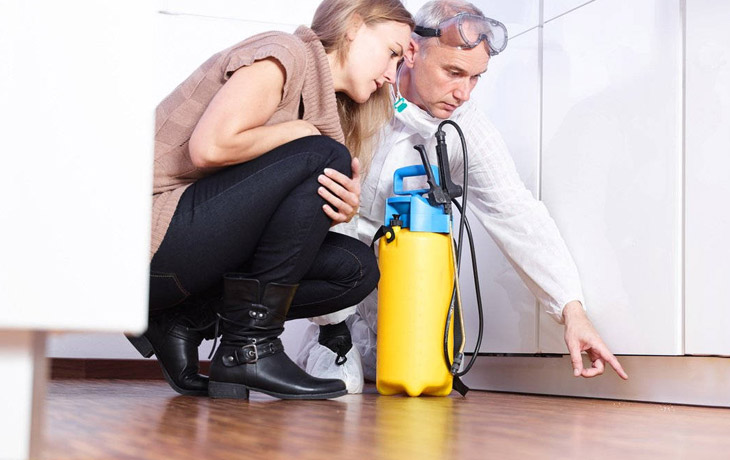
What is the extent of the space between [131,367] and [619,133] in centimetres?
177

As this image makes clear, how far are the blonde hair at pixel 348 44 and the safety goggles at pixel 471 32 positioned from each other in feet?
0.74

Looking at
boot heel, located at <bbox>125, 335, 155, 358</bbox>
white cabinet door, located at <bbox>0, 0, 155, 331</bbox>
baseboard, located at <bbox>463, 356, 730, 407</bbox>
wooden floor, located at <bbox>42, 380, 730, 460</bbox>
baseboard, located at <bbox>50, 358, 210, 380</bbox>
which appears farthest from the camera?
baseboard, located at <bbox>50, 358, 210, 380</bbox>

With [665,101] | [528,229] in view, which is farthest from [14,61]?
[528,229]

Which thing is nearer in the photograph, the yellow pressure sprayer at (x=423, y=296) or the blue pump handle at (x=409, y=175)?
the yellow pressure sprayer at (x=423, y=296)

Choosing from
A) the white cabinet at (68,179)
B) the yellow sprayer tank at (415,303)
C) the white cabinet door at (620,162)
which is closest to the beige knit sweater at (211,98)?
the yellow sprayer tank at (415,303)

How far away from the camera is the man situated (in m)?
1.93

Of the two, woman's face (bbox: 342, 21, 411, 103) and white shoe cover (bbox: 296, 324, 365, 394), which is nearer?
woman's face (bbox: 342, 21, 411, 103)

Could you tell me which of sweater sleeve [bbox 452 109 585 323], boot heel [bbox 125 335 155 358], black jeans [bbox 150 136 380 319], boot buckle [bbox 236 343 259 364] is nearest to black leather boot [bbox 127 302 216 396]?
boot heel [bbox 125 335 155 358]

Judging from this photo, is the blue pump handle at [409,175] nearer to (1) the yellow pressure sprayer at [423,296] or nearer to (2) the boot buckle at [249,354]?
(1) the yellow pressure sprayer at [423,296]

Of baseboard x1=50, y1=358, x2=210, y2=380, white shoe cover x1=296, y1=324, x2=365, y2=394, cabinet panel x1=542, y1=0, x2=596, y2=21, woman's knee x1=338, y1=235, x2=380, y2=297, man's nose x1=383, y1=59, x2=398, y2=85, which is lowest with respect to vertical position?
baseboard x1=50, y1=358, x2=210, y2=380

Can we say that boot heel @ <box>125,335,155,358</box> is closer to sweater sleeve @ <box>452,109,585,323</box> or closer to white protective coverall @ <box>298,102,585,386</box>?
white protective coverall @ <box>298,102,585,386</box>

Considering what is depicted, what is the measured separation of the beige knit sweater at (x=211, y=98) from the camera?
4.91ft

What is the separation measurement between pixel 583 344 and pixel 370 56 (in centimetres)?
71

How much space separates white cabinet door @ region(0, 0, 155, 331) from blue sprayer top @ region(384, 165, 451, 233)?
4.61ft
